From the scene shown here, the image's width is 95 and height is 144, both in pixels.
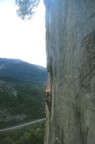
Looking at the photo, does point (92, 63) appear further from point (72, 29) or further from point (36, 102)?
point (36, 102)

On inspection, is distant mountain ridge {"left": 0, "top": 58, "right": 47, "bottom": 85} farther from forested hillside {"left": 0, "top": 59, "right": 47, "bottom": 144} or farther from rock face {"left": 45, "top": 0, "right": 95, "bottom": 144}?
rock face {"left": 45, "top": 0, "right": 95, "bottom": 144}

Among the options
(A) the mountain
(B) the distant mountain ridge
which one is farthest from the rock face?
(B) the distant mountain ridge

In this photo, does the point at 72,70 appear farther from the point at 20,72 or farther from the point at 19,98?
the point at 20,72

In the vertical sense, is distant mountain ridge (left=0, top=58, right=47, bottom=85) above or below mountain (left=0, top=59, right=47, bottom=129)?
above

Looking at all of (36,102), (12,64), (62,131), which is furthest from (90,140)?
(12,64)

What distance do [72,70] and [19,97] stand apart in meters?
34.7

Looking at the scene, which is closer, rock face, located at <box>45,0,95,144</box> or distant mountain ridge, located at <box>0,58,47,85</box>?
rock face, located at <box>45,0,95,144</box>

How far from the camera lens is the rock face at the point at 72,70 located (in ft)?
12.2

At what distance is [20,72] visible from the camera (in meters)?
52.9

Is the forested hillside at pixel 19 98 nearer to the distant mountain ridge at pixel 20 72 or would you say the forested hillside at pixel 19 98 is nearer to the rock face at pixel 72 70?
the distant mountain ridge at pixel 20 72

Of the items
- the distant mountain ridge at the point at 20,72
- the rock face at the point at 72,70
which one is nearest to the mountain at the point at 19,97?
the distant mountain ridge at the point at 20,72

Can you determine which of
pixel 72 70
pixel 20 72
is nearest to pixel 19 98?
pixel 20 72

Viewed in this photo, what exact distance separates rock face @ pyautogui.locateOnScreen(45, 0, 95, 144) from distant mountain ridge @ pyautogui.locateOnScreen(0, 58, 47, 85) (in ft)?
144

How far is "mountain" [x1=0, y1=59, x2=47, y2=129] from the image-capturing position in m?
33.2
